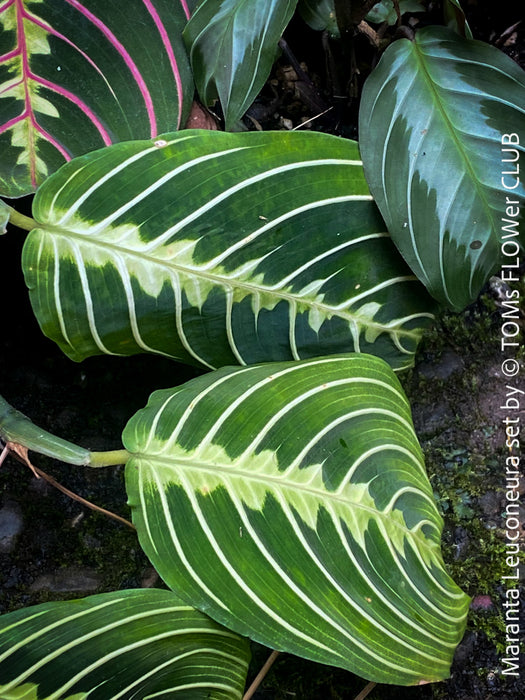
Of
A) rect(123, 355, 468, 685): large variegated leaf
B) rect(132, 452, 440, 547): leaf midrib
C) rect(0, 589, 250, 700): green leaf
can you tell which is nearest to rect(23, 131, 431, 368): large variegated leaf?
rect(123, 355, 468, 685): large variegated leaf

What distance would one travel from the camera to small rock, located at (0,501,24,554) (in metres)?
1.26

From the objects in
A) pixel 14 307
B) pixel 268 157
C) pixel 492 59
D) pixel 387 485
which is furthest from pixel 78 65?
pixel 387 485

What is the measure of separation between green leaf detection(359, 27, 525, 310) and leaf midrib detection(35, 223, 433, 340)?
0.09 meters

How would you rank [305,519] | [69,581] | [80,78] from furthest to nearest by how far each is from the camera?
[69,581]
[80,78]
[305,519]

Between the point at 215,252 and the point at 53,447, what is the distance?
16.1 inches

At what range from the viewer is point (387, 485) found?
96 centimetres

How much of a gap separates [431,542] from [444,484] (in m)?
0.33

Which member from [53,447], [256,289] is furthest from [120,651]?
[256,289]

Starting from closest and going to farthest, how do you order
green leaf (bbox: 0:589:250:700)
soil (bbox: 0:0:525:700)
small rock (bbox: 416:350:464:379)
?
green leaf (bbox: 0:589:250:700) < soil (bbox: 0:0:525:700) < small rock (bbox: 416:350:464:379)

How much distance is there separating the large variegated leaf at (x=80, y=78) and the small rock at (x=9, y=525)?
635 mm

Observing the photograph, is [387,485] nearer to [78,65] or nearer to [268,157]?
[268,157]

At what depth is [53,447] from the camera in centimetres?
100

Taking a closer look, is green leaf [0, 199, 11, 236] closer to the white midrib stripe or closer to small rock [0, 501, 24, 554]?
the white midrib stripe

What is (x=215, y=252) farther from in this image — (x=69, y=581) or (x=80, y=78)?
(x=69, y=581)
